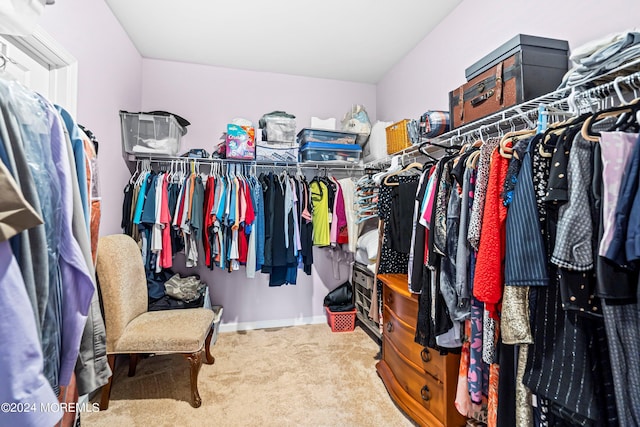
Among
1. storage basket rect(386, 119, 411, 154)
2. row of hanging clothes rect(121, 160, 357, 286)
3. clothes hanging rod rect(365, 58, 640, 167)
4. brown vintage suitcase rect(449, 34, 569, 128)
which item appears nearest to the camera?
clothes hanging rod rect(365, 58, 640, 167)

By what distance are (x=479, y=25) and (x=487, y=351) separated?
6.62ft

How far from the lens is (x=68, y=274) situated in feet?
2.32

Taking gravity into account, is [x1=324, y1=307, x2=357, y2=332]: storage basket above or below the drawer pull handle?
below

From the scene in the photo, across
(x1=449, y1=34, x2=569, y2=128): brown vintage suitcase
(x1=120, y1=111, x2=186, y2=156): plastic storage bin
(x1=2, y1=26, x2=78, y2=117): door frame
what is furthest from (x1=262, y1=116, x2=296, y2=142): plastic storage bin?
(x1=449, y1=34, x2=569, y2=128): brown vintage suitcase

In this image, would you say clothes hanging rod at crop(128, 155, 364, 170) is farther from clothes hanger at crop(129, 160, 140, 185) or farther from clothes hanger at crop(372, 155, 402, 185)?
clothes hanger at crop(372, 155, 402, 185)

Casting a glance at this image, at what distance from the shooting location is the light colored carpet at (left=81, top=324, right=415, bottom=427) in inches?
68.6

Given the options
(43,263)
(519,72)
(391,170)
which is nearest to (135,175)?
(391,170)

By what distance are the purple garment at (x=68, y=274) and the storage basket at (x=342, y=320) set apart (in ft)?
8.05

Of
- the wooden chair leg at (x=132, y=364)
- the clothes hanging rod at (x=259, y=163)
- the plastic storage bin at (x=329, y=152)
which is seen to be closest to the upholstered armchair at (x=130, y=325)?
the wooden chair leg at (x=132, y=364)

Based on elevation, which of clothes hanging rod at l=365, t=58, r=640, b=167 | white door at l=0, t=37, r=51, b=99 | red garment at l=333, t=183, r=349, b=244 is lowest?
red garment at l=333, t=183, r=349, b=244

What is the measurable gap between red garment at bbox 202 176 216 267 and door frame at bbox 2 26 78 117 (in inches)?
39.2

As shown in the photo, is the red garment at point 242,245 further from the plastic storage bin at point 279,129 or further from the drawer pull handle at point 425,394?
the drawer pull handle at point 425,394

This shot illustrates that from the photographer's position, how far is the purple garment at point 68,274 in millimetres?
702

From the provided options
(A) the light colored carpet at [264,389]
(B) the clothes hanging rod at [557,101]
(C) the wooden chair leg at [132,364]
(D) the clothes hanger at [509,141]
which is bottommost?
(A) the light colored carpet at [264,389]
